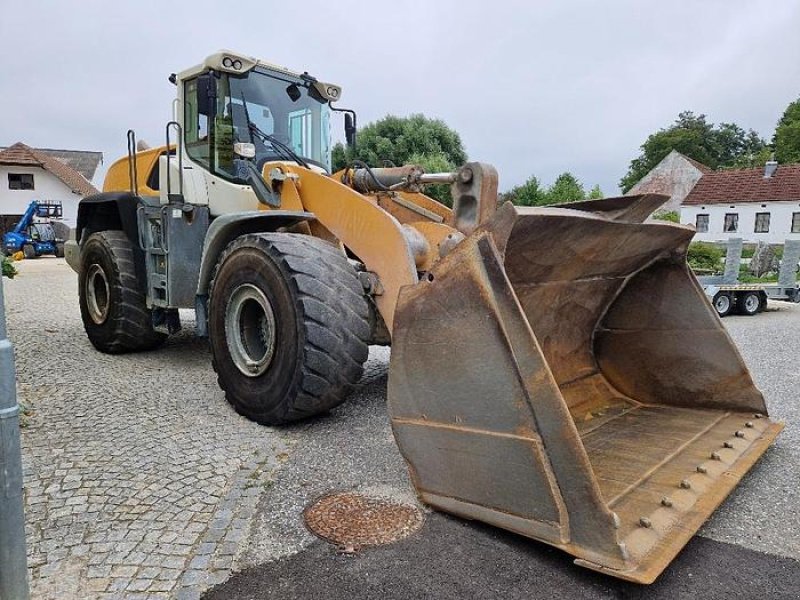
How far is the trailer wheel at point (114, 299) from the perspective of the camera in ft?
21.2

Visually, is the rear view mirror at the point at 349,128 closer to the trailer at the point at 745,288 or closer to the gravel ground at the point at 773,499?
the gravel ground at the point at 773,499

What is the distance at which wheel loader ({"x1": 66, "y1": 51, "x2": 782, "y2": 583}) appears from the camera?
2582mm

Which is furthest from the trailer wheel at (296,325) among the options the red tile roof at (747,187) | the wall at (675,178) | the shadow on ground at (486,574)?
the wall at (675,178)

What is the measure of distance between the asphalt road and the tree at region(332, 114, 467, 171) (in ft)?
98.3

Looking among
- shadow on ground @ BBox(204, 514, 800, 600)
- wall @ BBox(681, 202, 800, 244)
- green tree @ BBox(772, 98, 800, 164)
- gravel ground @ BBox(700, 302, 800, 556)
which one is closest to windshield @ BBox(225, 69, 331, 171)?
shadow on ground @ BBox(204, 514, 800, 600)

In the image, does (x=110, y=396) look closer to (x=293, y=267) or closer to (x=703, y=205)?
(x=293, y=267)

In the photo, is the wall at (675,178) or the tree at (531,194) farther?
the wall at (675,178)

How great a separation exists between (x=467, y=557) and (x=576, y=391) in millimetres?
1805

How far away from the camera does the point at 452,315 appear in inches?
109

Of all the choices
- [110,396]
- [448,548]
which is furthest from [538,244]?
[110,396]

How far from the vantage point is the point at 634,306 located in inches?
169

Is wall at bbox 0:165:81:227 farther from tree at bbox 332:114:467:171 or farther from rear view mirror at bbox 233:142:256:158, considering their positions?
rear view mirror at bbox 233:142:256:158

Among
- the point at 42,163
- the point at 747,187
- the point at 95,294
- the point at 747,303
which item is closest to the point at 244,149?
the point at 95,294

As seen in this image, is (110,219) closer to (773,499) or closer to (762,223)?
(773,499)
